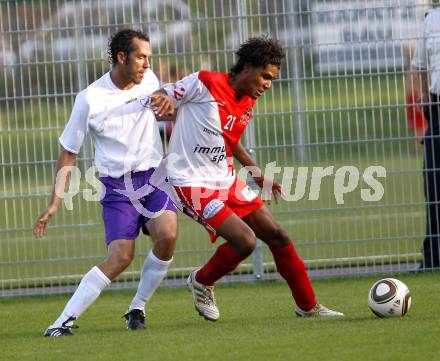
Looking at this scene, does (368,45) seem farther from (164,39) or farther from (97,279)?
(97,279)

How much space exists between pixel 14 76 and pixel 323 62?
273 centimetres

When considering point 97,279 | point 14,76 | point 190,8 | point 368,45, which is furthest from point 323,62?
point 97,279

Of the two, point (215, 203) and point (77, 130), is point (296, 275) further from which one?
point (77, 130)

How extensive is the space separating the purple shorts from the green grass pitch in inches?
26.5

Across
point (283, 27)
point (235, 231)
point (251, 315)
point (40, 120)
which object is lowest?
point (251, 315)

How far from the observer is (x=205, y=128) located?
27.0 ft

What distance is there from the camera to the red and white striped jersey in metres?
8.23

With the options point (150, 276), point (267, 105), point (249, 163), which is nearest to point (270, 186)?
point (249, 163)

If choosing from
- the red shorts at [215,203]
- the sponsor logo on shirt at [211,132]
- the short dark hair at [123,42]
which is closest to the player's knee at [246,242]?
the red shorts at [215,203]

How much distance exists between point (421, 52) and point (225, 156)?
329cm

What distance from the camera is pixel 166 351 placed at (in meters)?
7.03

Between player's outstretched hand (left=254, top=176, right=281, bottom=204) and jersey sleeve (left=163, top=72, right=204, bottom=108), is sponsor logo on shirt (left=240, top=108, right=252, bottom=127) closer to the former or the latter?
jersey sleeve (left=163, top=72, right=204, bottom=108)

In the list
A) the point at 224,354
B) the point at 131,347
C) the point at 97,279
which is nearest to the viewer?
the point at 224,354

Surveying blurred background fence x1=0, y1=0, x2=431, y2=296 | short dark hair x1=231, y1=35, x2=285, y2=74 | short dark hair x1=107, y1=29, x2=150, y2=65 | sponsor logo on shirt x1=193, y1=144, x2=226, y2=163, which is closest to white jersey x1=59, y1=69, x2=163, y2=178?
short dark hair x1=107, y1=29, x2=150, y2=65
